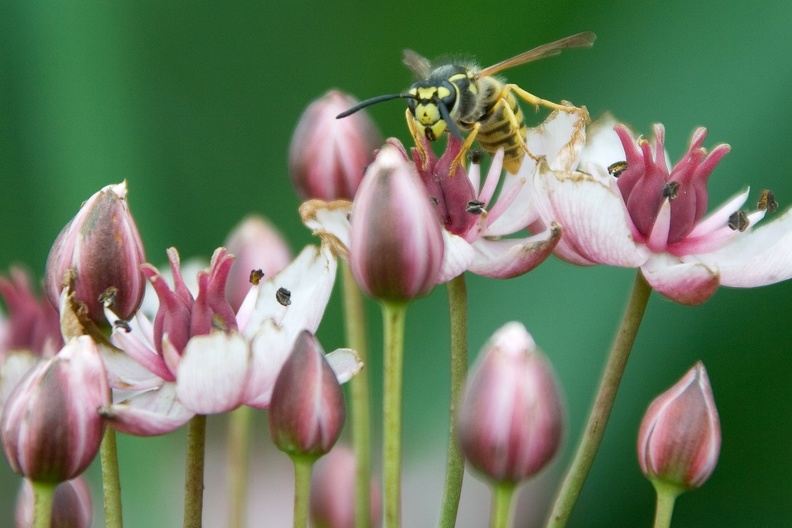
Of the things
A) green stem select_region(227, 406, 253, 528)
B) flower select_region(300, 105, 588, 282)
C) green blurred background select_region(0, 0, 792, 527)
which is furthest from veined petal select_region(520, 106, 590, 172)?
green blurred background select_region(0, 0, 792, 527)

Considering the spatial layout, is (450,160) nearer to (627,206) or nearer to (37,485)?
(627,206)

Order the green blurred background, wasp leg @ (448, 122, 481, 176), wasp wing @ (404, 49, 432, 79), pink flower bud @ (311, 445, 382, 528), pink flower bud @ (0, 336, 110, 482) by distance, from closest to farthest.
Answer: pink flower bud @ (0, 336, 110, 482) < wasp leg @ (448, 122, 481, 176) < pink flower bud @ (311, 445, 382, 528) < wasp wing @ (404, 49, 432, 79) < the green blurred background

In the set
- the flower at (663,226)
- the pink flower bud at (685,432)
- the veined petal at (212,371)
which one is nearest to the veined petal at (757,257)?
the flower at (663,226)

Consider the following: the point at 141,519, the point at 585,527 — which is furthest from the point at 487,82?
the point at 141,519

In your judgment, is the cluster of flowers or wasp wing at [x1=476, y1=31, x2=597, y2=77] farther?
wasp wing at [x1=476, y1=31, x2=597, y2=77]

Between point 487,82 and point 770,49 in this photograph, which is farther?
point 770,49

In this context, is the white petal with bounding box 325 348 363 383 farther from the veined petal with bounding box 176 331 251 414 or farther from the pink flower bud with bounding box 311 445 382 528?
the pink flower bud with bounding box 311 445 382 528

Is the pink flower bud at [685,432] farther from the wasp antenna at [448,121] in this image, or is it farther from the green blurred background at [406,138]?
the green blurred background at [406,138]
